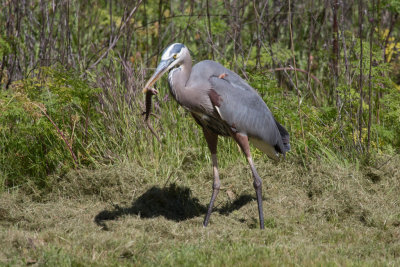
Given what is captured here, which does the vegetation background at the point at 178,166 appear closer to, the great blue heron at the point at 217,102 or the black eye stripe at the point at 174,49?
the great blue heron at the point at 217,102

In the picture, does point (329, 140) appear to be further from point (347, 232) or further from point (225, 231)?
point (225, 231)

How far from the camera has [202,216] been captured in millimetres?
Answer: 5109

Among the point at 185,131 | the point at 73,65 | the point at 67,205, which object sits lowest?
the point at 67,205

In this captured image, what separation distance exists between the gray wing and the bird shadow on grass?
0.69 meters

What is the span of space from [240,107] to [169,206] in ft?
3.72

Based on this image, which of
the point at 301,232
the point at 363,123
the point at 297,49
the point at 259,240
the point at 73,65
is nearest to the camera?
the point at 259,240

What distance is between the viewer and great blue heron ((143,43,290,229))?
15.3ft

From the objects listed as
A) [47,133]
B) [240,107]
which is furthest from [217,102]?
[47,133]

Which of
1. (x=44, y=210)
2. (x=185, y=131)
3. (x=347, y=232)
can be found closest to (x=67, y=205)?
(x=44, y=210)

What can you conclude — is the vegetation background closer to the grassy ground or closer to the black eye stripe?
the grassy ground

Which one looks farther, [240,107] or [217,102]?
[240,107]

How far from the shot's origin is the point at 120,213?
197 inches

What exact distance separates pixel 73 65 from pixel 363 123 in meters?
3.23

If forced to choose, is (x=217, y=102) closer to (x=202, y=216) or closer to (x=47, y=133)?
(x=202, y=216)
